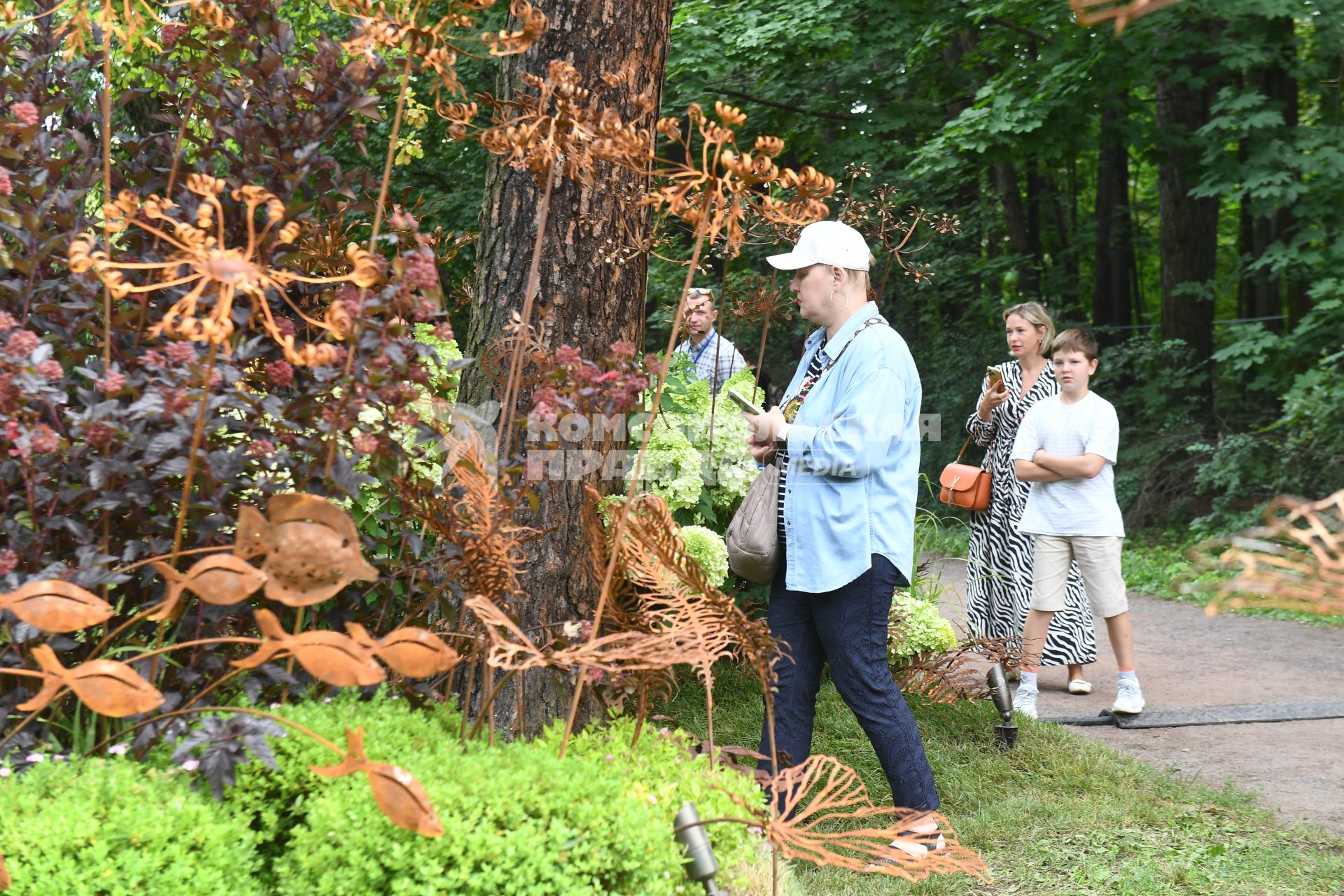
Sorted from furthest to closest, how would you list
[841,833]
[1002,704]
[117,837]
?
1. [1002,704]
2. [841,833]
3. [117,837]

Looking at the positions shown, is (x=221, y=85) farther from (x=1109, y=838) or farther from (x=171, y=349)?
(x=1109, y=838)

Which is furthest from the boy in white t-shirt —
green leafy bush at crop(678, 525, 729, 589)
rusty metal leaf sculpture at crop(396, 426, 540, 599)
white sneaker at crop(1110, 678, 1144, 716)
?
rusty metal leaf sculpture at crop(396, 426, 540, 599)

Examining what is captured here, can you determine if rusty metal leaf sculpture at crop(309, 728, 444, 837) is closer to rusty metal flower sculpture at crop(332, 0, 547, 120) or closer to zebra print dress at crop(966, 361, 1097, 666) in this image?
rusty metal flower sculpture at crop(332, 0, 547, 120)

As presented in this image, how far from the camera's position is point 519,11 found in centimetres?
226

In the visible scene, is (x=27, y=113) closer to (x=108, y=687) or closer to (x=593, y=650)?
(x=108, y=687)

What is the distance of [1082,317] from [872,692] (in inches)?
592

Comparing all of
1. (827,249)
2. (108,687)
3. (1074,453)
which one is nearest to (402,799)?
(108,687)

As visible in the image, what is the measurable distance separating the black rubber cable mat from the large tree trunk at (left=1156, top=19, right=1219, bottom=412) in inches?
298

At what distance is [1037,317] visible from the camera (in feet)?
20.3

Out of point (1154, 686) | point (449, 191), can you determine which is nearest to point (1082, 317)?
point (449, 191)

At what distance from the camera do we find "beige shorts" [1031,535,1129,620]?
18.8ft

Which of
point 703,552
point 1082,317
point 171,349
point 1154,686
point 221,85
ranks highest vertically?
point 1082,317

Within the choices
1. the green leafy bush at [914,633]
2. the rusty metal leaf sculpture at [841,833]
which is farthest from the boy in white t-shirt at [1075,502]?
the rusty metal leaf sculpture at [841,833]

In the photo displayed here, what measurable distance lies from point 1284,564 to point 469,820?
1387 millimetres
